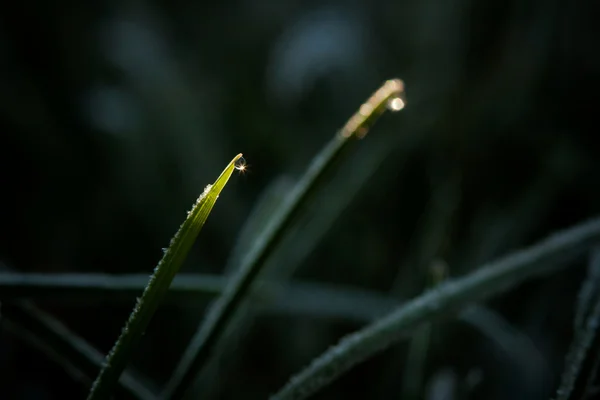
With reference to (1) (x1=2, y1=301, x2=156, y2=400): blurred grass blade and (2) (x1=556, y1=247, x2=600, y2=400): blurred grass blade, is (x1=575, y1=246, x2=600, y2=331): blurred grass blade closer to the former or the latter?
(2) (x1=556, y1=247, x2=600, y2=400): blurred grass blade

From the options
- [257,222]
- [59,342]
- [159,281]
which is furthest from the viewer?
[257,222]

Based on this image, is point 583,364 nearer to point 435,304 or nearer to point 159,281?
point 435,304

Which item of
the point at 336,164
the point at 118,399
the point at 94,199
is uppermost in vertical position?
the point at 94,199

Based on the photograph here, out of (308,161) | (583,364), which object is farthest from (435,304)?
(308,161)

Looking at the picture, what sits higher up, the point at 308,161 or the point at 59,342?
the point at 308,161

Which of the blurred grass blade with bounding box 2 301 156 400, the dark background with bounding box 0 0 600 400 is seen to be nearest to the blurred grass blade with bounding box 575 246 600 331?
the dark background with bounding box 0 0 600 400

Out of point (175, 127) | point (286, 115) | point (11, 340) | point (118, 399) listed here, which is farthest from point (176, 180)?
point (118, 399)

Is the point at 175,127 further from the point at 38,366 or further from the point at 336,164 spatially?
the point at 336,164
